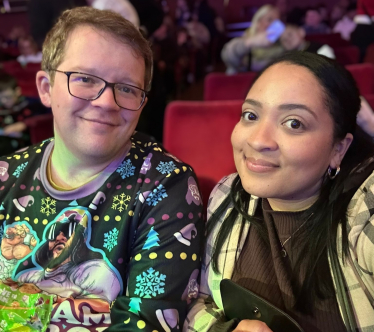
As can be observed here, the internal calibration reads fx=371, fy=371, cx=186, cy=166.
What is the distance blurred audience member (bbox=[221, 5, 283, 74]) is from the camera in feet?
9.46

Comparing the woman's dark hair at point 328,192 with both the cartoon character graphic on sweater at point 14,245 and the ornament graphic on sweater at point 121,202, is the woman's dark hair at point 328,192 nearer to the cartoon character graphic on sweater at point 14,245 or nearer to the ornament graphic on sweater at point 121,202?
the ornament graphic on sweater at point 121,202

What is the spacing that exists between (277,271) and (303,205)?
0.64ft

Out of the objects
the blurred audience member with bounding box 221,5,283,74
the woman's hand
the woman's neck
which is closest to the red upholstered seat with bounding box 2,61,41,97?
the blurred audience member with bounding box 221,5,283,74

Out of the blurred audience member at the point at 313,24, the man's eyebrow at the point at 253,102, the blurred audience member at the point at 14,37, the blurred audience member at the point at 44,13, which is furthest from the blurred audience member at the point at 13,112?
the blurred audience member at the point at 14,37

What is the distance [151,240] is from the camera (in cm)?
99

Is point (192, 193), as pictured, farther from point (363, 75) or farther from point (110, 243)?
point (363, 75)

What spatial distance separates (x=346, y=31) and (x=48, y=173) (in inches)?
262

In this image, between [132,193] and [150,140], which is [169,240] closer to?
[132,193]

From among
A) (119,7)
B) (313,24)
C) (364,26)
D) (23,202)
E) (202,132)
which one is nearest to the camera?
(23,202)

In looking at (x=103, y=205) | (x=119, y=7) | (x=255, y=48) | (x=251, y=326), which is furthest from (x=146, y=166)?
(x=255, y=48)

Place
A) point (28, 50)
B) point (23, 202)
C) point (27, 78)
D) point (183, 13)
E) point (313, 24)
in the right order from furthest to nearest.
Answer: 1. point (183, 13)
2. point (313, 24)
3. point (28, 50)
4. point (27, 78)
5. point (23, 202)

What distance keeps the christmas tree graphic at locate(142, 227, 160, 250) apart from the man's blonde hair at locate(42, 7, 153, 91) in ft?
1.62

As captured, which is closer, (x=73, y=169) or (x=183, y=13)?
(x=73, y=169)

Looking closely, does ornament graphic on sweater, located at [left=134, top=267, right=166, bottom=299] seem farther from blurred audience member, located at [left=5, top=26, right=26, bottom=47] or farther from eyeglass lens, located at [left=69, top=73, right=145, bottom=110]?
blurred audience member, located at [left=5, top=26, right=26, bottom=47]
